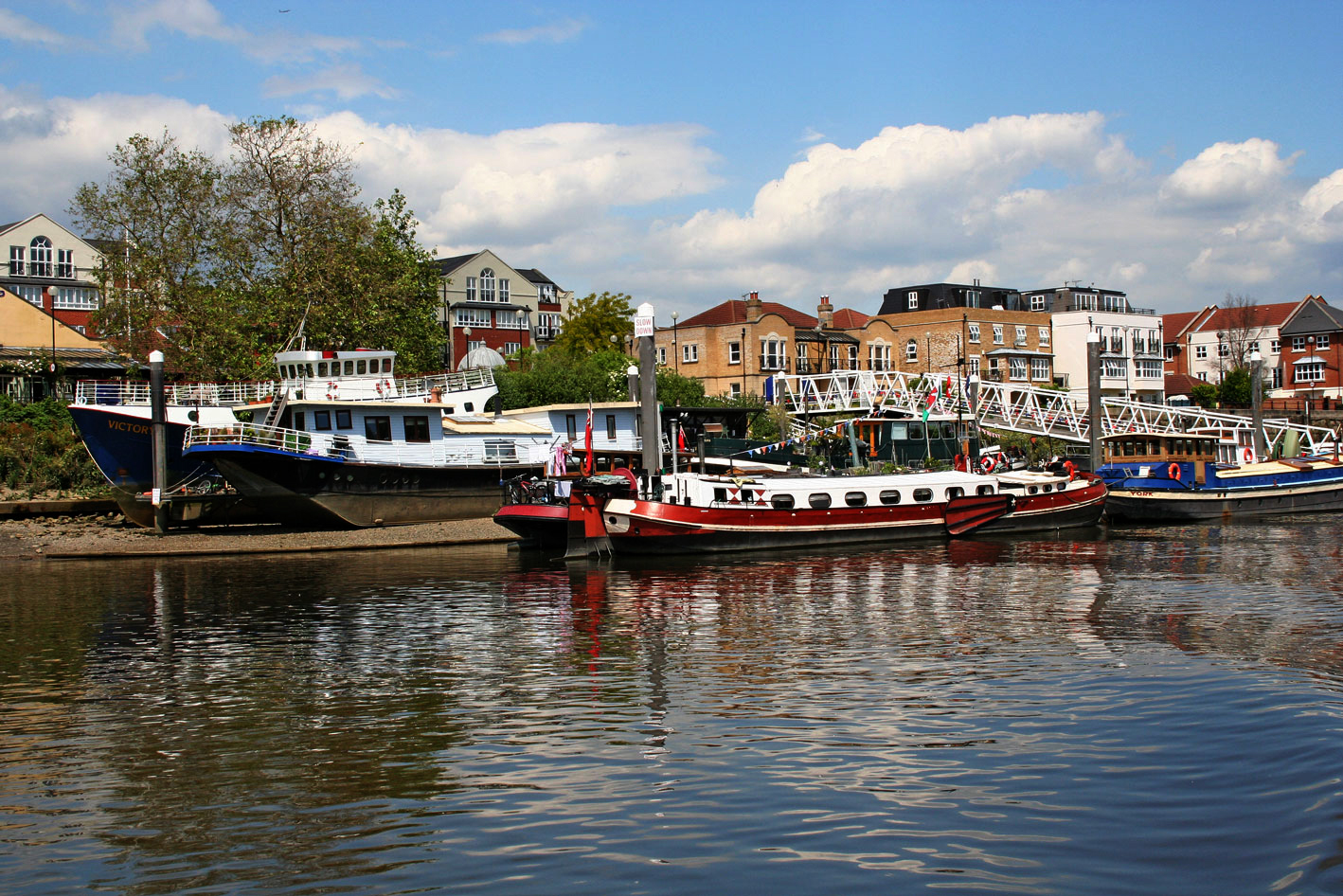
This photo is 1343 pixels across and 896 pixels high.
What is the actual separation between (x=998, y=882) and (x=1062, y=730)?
4.32 meters

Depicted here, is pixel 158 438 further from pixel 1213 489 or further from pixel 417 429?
pixel 1213 489

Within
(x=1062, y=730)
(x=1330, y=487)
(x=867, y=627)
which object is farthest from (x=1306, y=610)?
(x=1330, y=487)

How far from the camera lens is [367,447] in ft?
127

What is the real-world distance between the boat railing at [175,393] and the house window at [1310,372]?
290 feet

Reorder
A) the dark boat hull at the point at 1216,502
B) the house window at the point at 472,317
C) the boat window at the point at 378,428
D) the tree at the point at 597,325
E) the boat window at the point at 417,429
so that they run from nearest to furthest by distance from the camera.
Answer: the boat window at the point at 378,428, the boat window at the point at 417,429, the dark boat hull at the point at 1216,502, the tree at the point at 597,325, the house window at the point at 472,317

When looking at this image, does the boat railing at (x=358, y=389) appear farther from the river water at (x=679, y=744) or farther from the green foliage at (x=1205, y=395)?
the green foliage at (x=1205, y=395)

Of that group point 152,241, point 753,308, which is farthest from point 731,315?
point 152,241

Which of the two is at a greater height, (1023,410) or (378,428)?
(1023,410)

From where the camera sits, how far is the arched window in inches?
3314

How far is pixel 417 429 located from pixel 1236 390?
2930 inches

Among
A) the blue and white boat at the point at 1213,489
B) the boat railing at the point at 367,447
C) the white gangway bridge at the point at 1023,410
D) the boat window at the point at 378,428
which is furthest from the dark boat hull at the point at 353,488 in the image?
the blue and white boat at the point at 1213,489

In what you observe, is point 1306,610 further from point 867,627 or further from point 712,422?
point 712,422

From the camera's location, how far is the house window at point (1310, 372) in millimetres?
97375

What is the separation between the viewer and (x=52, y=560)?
103 feet
